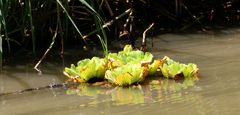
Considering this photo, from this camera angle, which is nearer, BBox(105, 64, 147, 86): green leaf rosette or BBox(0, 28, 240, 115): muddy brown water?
BBox(0, 28, 240, 115): muddy brown water

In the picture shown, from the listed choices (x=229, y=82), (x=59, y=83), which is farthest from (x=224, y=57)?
(x=59, y=83)

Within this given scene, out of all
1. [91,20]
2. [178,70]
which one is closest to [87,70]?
[178,70]

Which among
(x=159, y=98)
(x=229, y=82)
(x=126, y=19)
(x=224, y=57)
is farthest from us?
(x=126, y=19)

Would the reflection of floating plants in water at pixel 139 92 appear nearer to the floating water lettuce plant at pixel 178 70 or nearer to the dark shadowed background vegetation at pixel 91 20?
the floating water lettuce plant at pixel 178 70

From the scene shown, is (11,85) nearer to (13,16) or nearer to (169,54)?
(13,16)

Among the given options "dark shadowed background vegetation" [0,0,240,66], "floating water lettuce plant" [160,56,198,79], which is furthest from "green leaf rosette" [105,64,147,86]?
"dark shadowed background vegetation" [0,0,240,66]

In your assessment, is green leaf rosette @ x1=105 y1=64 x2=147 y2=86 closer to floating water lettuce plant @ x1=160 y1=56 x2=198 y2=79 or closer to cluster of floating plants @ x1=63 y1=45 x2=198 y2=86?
cluster of floating plants @ x1=63 y1=45 x2=198 y2=86
